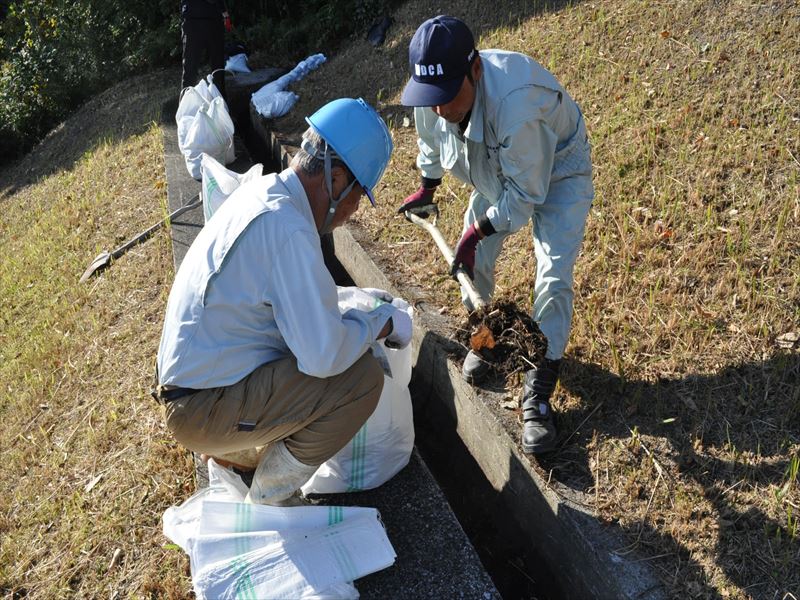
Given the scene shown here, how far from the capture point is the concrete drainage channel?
8.86 ft

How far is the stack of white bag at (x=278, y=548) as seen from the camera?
2.57m

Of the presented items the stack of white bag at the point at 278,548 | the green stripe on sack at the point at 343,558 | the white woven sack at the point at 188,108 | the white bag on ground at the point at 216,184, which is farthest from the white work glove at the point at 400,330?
the white woven sack at the point at 188,108

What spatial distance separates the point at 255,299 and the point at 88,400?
2139 mm

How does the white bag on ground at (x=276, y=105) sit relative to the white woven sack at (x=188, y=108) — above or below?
below

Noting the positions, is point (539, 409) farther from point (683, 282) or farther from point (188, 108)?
point (188, 108)

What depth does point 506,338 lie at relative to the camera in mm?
3336

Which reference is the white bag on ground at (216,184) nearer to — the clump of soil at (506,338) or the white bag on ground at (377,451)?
the white bag on ground at (377,451)

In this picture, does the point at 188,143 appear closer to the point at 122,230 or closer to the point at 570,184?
the point at 122,230

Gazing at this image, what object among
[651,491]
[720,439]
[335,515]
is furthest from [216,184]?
[720,439]

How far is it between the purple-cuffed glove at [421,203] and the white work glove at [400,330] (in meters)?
1.08

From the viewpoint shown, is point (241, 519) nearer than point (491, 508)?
Yes

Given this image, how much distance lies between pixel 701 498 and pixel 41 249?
5.82 metres

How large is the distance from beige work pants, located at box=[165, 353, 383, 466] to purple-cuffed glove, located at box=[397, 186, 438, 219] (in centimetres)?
137

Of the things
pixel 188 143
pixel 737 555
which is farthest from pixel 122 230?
pixel 737 555
